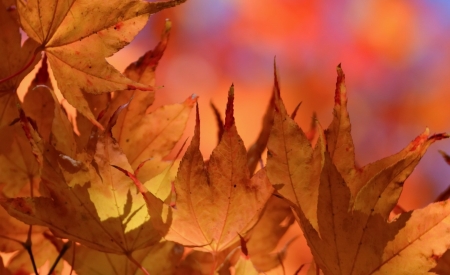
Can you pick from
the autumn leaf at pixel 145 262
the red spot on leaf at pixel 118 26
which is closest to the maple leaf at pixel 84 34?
the red spot on leaf at pixel 118 26

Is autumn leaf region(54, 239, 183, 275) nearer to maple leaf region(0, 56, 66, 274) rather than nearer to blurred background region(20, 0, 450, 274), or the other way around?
maple leaf region(0, 56, 66, 274)

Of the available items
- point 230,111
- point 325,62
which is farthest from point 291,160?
point 325,62

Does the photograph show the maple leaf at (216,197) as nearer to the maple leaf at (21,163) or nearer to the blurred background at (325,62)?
the maple leaf at (21,163)

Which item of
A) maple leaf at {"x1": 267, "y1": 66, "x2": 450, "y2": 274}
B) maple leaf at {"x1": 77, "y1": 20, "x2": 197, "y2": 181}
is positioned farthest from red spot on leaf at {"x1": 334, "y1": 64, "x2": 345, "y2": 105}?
maple leaf at {"x1": 77, "y1": 20, "x2": 197, "y2": 181}

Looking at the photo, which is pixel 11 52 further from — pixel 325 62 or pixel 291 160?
pixel 325 62

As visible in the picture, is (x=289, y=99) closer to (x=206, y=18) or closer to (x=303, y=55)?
(x=303, y=55)
